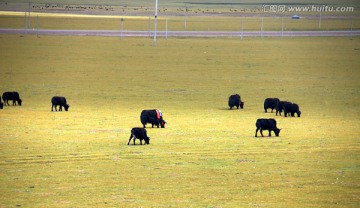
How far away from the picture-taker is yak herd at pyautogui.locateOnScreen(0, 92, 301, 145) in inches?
901

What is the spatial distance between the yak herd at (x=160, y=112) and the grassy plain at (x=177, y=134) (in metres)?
0.34

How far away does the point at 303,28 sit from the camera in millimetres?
97375

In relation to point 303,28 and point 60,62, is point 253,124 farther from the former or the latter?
point 303,28

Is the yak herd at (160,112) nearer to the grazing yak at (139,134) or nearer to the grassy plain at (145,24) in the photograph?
the grazing yak at (139,134)

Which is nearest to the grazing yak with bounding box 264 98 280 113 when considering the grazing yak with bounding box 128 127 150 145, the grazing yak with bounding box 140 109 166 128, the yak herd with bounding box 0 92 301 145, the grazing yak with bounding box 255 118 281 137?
the yak herd with bounding box 0 92 301 145

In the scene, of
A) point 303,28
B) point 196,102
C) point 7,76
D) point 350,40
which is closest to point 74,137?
point 196,102

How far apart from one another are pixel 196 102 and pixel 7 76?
499 inches

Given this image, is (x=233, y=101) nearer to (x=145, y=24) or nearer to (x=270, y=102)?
(x=270, y=102)

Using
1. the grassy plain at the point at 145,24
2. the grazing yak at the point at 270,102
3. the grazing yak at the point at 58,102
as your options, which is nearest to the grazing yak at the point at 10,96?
the grazing yak at the point at 58,102

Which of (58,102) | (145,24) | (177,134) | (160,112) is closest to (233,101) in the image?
(160,112)

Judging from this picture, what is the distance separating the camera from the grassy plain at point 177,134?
1714 centimetres

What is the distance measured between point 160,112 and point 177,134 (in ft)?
5.61

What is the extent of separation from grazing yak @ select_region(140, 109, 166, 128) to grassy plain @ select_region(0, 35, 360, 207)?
18.9 inches

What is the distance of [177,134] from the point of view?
25.4m
